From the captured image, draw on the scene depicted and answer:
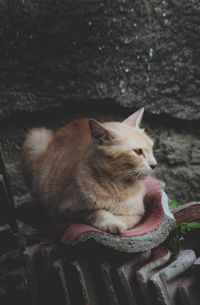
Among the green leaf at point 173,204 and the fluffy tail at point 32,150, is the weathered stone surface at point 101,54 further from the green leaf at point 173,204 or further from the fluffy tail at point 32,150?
the green leaf at point 173,204

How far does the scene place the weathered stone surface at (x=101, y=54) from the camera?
176 centimetres

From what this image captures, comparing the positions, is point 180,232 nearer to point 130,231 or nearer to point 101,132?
point 130,231

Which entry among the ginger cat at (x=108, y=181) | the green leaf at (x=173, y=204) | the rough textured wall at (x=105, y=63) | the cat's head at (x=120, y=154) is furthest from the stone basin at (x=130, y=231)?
the rough textured wall at (x=105, y=63)

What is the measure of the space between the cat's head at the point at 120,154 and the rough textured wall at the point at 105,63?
73 centimetres

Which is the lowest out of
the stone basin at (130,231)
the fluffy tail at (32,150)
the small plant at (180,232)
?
the small plant at (180,232)

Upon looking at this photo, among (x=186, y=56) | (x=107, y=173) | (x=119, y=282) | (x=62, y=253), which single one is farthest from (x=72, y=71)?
(x=119, y=282)

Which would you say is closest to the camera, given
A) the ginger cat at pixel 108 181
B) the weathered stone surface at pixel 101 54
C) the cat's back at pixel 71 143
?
the ginger cat at pixel 108 181

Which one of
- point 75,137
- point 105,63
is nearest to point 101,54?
point 105,63

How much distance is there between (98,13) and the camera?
180 cm

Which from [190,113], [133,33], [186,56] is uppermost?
[133,33]

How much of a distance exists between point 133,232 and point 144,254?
0.28ft

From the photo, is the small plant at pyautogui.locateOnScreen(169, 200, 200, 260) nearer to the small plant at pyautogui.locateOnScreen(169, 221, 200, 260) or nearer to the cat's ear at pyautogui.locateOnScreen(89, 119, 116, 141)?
the small plant at pyautogui.locateOnScreen(169, 221, 200, 260)

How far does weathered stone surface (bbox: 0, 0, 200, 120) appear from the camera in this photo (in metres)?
1.76

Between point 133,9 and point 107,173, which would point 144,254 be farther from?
point 133,9
